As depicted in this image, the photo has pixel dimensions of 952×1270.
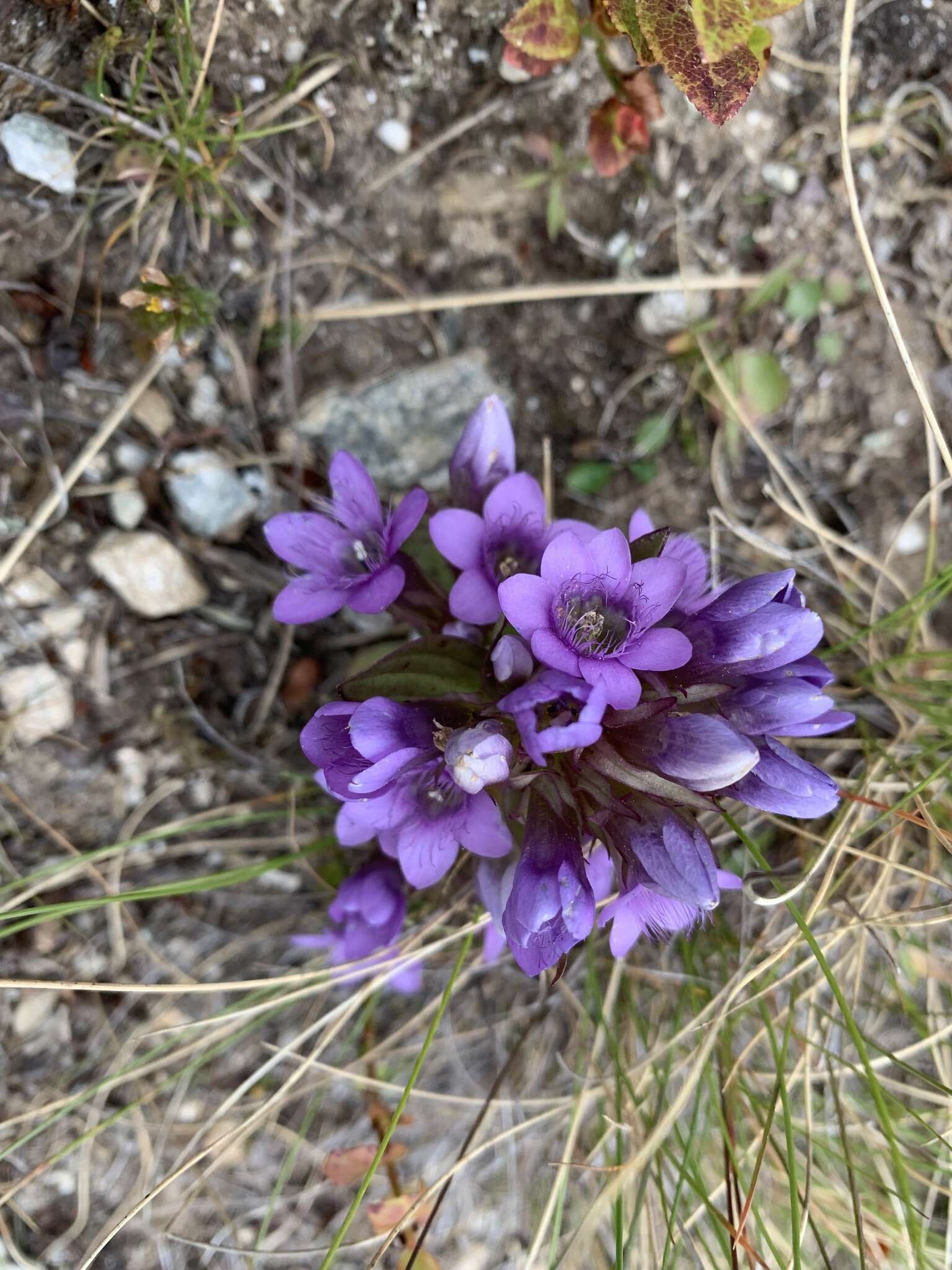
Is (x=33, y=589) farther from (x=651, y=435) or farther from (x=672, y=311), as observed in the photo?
(x=672, y=311)

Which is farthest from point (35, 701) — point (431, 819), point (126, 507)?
point (431, 819)

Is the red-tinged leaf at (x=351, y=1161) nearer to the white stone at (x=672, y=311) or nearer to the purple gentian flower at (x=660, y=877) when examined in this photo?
the purple gentian flower at (x=660, y=877)

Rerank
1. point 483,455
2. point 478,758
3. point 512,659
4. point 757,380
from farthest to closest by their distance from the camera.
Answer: point 757,380, point 483,455, point 512,659, point 478,758

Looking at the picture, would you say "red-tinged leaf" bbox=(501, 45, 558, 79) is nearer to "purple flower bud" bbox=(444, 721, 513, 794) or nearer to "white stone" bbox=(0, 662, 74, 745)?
"purple flower bud" bbox=(444, 721, 513, 794)

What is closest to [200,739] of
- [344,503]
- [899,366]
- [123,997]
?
[123,997]

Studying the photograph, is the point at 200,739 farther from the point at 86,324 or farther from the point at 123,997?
the point at 86,324

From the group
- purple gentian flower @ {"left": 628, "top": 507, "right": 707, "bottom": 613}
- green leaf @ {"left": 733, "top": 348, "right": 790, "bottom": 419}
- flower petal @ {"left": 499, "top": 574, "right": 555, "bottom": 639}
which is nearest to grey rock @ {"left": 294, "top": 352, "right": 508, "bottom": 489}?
green leaf @ {"left": 733, "top": 348, "right": 790, "bottom": 419}
